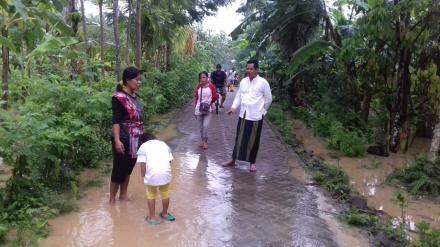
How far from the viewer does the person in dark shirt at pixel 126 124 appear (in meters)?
5.18

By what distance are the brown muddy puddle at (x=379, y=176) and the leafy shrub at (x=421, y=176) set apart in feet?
0.72

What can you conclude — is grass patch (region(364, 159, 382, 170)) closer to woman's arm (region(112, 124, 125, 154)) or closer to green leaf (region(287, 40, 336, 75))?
green leaf (region(287, 40, 336, 75))

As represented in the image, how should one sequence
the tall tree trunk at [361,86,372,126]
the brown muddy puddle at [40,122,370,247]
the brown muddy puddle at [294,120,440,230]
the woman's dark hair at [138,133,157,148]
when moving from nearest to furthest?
the brown muddy puddle at [40,122,370,247], the woman's dark hair at [138,133,157,148], the brown muddy puddle at [294,120,440,230], the tall tree trunk at [361,86,372,126]

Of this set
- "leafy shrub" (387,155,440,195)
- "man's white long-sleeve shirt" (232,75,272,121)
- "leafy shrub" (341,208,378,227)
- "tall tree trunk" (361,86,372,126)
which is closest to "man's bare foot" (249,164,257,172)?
"man's white long-sleeve shirt" (232,75,272,121)

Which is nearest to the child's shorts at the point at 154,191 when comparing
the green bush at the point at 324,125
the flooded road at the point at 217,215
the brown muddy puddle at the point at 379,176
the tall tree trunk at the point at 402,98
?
the flooded road at the point at 217,215

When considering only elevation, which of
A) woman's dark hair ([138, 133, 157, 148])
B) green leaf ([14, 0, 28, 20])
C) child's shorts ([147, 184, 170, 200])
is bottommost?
child's shorts ([147, 184, 170, 200])

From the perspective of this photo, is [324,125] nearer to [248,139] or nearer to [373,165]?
[373,165]

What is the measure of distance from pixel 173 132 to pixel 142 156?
6659mm

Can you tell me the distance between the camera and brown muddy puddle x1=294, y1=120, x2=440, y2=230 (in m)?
6.42

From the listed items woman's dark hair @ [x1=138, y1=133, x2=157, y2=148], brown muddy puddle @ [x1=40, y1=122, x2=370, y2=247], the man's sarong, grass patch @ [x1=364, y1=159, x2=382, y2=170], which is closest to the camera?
brown muddy puddle @ [x1=40, y1=122, x2=370, y2=247]

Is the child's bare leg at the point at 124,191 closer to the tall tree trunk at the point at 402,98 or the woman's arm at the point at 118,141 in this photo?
the woman's arm at the point at 118,141

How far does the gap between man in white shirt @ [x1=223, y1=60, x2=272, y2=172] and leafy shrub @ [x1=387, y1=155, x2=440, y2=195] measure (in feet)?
8.38

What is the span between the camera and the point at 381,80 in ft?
33.6

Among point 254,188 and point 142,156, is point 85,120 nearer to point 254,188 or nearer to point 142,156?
point 142,156
